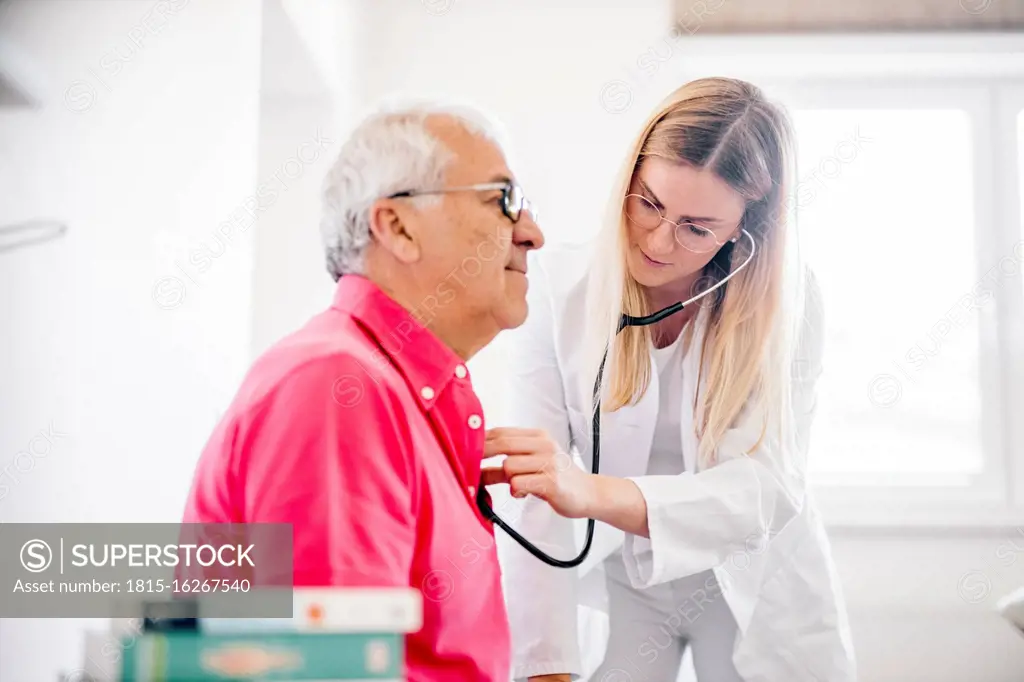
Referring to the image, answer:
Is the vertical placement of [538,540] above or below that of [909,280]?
below

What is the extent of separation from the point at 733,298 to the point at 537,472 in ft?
1.44

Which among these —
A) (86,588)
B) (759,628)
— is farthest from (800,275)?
(86,588)

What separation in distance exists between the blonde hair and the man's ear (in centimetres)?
37

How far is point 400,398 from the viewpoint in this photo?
1.08m

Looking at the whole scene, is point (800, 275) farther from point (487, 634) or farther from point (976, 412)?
point (487, 634)

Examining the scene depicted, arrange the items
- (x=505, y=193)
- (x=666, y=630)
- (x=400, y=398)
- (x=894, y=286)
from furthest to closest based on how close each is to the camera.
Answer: (x=894, y=286)
(x=666, y=630)
(x=505, y=193)
(x=400, y=398)

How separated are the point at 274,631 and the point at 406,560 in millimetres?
158

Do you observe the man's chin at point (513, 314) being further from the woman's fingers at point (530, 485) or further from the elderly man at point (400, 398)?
the woman's fingers at point (530, 485)

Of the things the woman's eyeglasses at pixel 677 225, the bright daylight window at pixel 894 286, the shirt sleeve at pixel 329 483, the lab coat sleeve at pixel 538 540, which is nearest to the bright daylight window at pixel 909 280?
the bright daylight window at pixel 894 286

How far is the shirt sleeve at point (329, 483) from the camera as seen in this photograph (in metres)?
0.96

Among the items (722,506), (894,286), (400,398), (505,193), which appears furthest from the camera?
(894,286)

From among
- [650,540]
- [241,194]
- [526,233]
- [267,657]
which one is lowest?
[267,657]

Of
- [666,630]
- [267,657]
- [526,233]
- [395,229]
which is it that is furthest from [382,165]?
[666,630]

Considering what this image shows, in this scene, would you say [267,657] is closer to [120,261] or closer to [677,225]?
[120,261]
